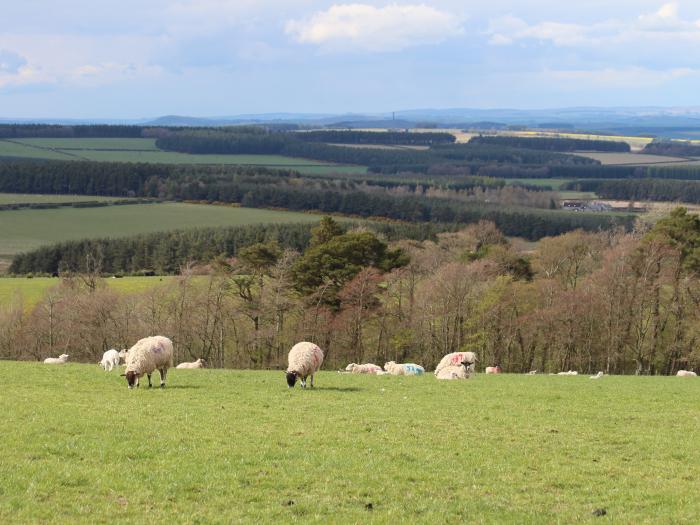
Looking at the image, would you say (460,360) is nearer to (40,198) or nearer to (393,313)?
(393,313)

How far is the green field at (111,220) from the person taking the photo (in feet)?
423

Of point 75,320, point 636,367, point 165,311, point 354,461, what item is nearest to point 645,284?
point 636,367

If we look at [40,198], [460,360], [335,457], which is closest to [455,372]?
[460,360]

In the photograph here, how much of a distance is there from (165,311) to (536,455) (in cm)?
5276

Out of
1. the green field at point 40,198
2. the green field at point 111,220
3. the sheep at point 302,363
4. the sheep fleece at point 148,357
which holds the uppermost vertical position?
the sheep fleece at point 148,357

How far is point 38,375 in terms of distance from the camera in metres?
29.5

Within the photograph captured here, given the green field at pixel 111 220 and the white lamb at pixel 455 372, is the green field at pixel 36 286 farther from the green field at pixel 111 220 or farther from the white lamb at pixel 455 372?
the white lamb at pixel 455 372

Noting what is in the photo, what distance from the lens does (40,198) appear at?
17162 centimetres

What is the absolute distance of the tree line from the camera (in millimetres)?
59844

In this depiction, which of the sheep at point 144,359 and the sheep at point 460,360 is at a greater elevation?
the sheep at point 144,359

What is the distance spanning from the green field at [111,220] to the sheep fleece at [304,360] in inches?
3876

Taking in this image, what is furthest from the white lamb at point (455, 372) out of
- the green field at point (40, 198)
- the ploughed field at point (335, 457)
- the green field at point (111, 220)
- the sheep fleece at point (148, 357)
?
the green field at point (40, 198)

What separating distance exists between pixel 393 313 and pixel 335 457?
158 ft

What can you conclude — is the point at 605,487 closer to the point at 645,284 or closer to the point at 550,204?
the point at 645,284
